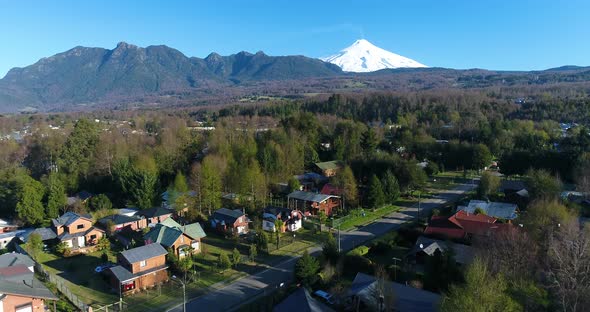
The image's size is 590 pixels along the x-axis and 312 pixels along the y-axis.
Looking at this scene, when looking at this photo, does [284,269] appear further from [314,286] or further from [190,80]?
[190,80]

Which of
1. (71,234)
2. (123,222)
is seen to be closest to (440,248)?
(123,222)

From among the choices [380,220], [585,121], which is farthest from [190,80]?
[380,220]

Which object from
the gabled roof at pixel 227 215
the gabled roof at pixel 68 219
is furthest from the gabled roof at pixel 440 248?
the gabled roof at pixel 68 219

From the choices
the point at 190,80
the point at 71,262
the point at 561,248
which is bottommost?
the point at 71,262

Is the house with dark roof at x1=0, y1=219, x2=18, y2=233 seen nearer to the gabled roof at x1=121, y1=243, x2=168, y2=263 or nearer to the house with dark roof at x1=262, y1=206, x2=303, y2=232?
the gabled roof at x1=121, y1=243, x2=168, y2=263

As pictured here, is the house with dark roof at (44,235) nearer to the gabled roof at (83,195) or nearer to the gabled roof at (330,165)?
the gabled roof at (83,195)

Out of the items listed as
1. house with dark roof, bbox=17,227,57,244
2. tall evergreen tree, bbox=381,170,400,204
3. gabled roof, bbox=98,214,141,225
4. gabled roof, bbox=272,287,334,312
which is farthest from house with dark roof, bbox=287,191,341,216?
house with dark roof, bbox=17,227,57,244
